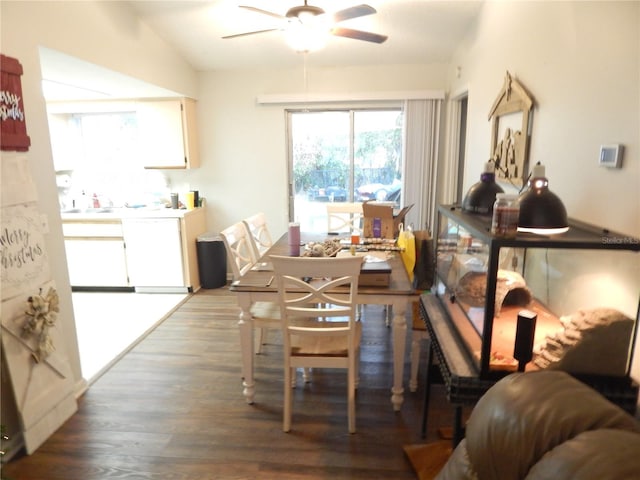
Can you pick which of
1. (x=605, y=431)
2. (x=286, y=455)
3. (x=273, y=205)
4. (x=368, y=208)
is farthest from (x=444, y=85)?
(x=605, y=431)

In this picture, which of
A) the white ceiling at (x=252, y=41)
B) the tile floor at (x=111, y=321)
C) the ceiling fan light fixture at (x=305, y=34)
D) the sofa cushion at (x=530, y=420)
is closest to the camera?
the sofa cushion at (x=530, y=420)

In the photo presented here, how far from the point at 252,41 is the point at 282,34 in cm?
33

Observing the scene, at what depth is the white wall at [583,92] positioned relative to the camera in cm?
132

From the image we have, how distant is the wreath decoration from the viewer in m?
1.95

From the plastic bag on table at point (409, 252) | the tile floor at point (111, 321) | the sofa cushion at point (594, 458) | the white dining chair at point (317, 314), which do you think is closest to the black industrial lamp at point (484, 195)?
the white dining chair at point (317, 314)

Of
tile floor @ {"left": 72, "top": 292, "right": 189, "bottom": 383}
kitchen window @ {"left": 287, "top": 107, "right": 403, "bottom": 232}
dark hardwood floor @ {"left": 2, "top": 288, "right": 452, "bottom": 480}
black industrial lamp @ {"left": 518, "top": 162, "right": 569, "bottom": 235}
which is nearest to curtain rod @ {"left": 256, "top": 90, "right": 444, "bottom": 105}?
kitchen window @ {"left": 287, "top": 107, "right": 403, "bottom": 232}

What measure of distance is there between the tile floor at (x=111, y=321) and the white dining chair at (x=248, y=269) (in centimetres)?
109

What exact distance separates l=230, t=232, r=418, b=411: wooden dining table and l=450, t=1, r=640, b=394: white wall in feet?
2.90

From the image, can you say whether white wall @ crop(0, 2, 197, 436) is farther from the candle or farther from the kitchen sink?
the kitchen sink

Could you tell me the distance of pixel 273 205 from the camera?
15.0ft

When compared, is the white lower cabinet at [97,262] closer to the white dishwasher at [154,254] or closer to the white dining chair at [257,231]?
the white dishwasher at [154,254]

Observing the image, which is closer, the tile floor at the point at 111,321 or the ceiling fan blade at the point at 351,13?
the ceiling fan blade at the point at 351,13

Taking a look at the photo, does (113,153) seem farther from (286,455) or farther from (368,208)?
(286,455)

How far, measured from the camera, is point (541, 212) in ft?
4.08
